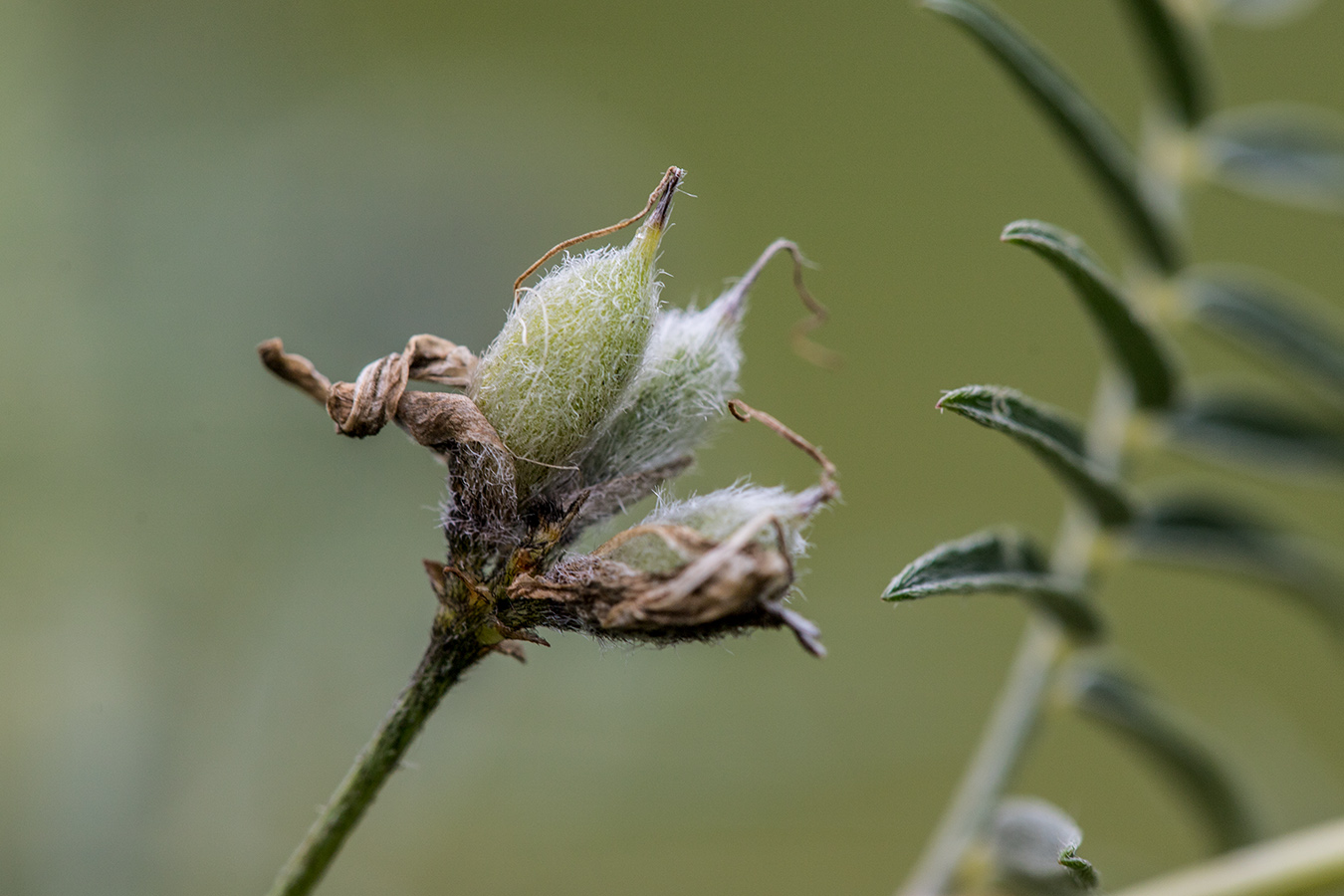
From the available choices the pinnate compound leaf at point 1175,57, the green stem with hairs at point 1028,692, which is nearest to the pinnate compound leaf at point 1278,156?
the pinnate compound leaf at point 1175,57

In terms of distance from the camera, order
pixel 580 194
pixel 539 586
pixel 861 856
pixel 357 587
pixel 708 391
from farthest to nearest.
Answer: pixel 861 856, pixel 580 194, pixel 357 587, pixel 708 391, pixel 539 586

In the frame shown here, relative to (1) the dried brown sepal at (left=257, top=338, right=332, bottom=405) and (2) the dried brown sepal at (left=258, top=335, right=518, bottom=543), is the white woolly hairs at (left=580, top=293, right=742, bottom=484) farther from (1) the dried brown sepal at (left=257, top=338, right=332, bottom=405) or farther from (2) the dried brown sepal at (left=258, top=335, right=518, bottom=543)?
(1) the dried brown sepal at (left=257, top=338, right=332, bottom=405)

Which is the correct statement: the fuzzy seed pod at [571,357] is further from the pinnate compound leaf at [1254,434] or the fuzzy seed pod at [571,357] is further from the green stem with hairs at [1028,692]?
the pinnate compound leaf at [1254,434]

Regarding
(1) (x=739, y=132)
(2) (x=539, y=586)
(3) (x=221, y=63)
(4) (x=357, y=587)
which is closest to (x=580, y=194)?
(3) (x=221, y=63)

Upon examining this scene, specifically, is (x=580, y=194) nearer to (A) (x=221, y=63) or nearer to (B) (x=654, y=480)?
(A) (x=221, y=63)

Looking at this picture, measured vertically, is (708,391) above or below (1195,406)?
below
